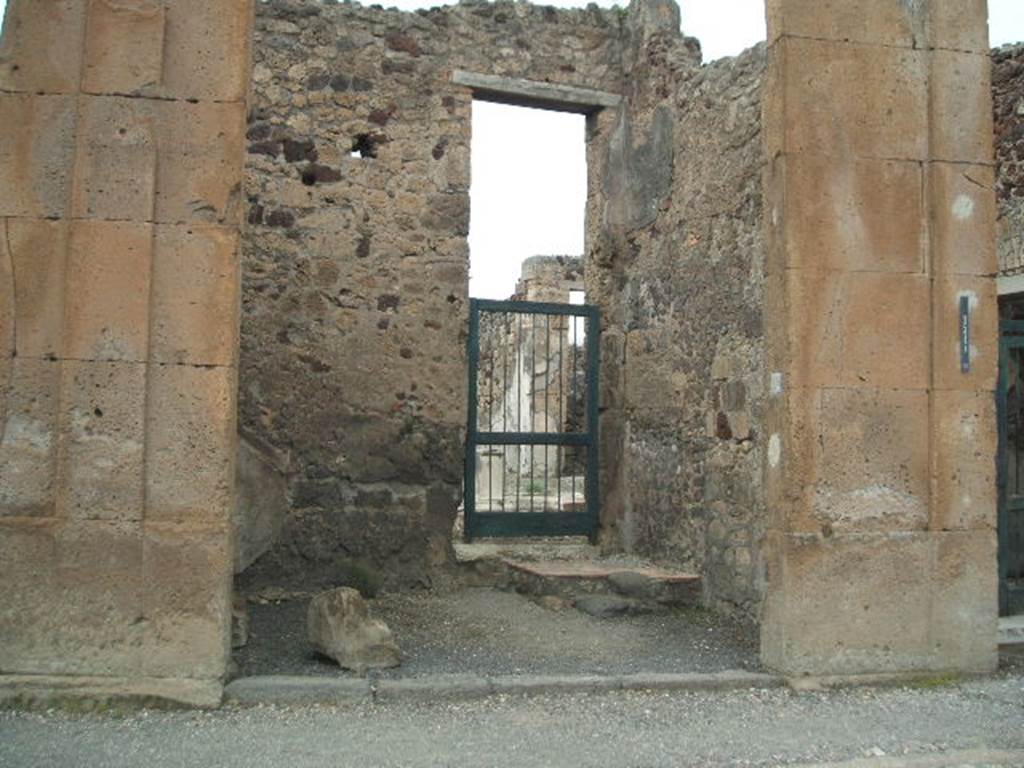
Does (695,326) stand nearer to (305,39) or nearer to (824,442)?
(824,442)

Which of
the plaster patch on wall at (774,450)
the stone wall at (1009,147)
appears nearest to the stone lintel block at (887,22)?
the plaster patch on wall at (774,450)

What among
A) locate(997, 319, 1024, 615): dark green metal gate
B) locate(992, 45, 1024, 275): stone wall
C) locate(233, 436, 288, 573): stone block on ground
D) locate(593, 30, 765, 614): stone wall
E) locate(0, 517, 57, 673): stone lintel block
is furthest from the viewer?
locate(992, 45, 1024, 275): stone wall

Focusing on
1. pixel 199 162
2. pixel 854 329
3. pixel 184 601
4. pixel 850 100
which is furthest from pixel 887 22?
pixel 184 601

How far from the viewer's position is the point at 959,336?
4754 millimetres

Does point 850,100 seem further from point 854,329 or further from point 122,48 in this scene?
point 122,48

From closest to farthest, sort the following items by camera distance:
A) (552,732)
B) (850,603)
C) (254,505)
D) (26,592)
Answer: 1. (552,732)
2. (26,592)
3. (850,603)
4. (254,505)

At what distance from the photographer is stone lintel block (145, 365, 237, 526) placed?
13.7 feet

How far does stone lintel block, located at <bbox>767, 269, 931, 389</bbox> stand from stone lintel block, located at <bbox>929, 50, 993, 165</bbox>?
649 mm

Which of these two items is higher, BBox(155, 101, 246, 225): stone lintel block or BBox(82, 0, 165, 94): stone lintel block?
BBox(82, 0, 165, 94): stone lintel block

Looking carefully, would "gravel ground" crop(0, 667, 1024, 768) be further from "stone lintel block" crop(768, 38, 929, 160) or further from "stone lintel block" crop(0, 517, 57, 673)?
"stone lintel block" crop(768, 38, 929, 160)

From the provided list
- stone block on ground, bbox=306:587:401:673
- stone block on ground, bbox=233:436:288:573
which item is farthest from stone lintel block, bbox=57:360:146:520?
stone block on ground, bbox=233:436:288:573

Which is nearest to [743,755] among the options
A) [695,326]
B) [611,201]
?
[695,326]

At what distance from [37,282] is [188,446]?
90cm

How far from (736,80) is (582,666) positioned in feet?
11.5
